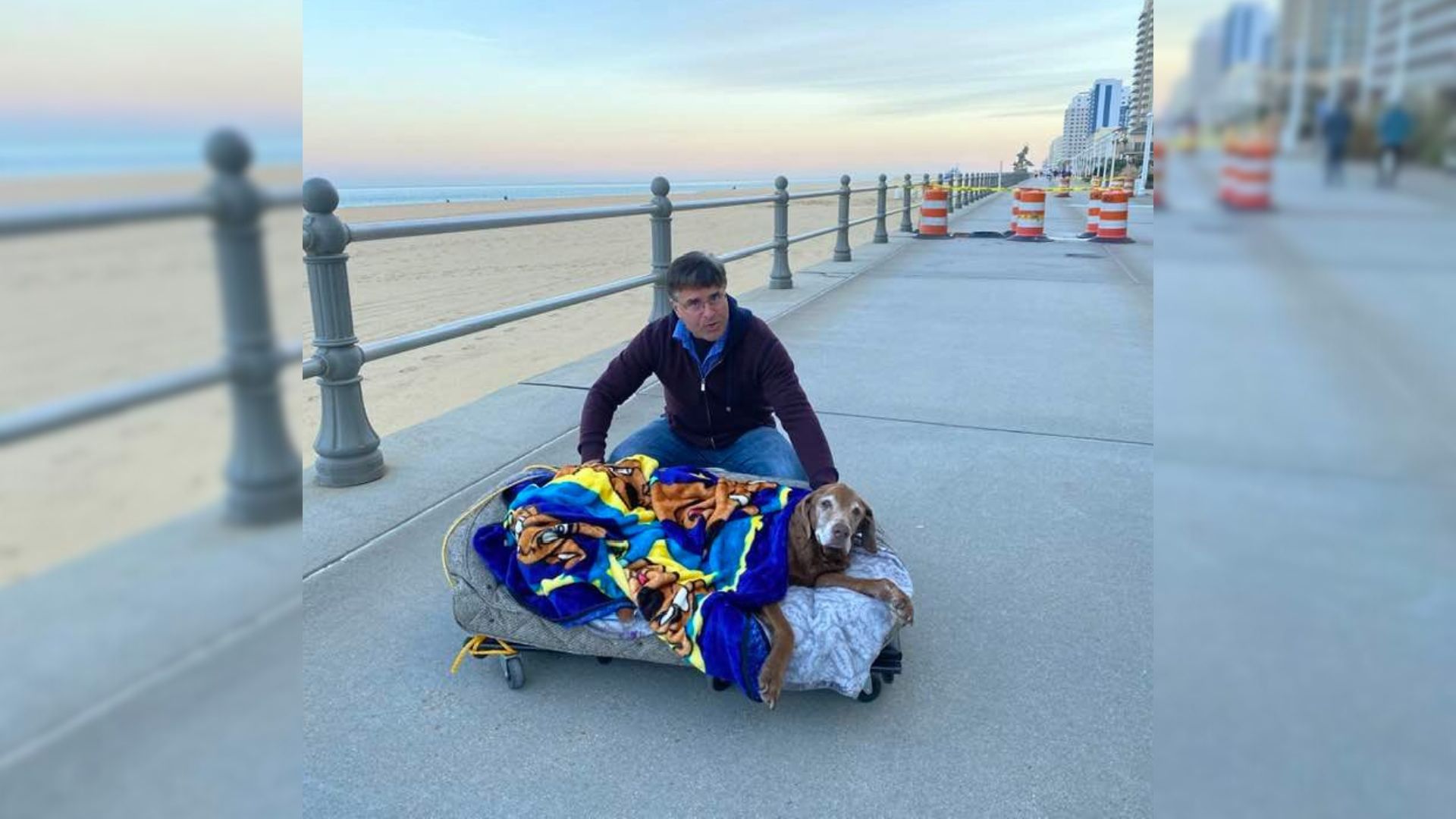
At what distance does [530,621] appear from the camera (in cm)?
237

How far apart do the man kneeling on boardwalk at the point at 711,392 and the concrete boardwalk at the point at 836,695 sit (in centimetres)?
54

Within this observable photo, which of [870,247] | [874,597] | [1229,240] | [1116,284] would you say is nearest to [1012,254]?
[870,247]

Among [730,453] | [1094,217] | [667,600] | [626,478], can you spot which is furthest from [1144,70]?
[1094,217]

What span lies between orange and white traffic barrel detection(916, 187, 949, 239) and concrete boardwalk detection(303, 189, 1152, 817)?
34.7 ft

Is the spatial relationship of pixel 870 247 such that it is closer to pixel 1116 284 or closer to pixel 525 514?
pixel 1116 284

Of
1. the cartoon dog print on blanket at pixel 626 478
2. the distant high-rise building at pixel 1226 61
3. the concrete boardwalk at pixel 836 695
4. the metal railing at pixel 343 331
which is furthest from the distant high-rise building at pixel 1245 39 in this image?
the metal railing at pixel 343 331

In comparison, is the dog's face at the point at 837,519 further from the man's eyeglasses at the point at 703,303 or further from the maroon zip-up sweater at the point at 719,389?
the man's eyeglasses at the point at 703,303

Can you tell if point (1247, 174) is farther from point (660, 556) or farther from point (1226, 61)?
point (660, 556)

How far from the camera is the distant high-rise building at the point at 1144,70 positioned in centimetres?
62

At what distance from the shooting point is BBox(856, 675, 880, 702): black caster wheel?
89.7 inches

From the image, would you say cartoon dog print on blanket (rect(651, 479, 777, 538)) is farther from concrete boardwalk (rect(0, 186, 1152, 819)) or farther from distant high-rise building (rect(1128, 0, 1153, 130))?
distant high-rise building (rect(1128, 0, 1153, 130))

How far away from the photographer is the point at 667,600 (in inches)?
90.3

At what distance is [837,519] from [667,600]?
0.46 meters

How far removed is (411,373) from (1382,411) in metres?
7.34
